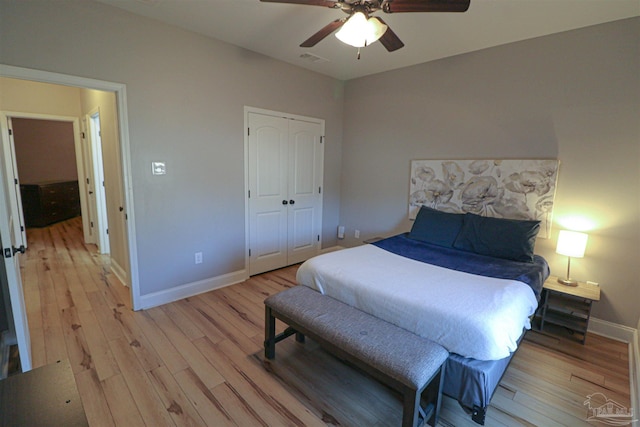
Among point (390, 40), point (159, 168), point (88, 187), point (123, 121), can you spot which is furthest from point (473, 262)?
point (88, 187)

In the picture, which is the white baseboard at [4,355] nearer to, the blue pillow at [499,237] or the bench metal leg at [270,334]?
the bench metal leg at [270,334]

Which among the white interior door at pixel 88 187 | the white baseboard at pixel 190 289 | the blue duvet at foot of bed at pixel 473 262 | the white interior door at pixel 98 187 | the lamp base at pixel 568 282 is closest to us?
the blue duvet at foot of bed at pixel 473 262

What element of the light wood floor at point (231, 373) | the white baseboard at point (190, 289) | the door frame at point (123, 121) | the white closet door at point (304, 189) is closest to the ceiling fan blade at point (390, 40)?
the white closet door at point (304, 189)

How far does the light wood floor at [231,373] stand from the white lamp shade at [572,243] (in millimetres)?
767

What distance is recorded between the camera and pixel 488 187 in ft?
10.3

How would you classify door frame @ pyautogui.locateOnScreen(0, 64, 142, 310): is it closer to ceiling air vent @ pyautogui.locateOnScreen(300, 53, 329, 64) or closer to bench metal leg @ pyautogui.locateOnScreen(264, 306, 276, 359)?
bench metal leg @ pyautogui.locateOnScreen(264, 306, 276, 359)

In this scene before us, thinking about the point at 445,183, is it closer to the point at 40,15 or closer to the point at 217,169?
the point at 217,169

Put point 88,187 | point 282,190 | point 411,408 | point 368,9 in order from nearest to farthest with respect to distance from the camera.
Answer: point 411,408 < point 368,9 < point 282,190 < point 88,187

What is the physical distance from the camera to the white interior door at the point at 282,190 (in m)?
3.59

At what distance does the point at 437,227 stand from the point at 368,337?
190 cm

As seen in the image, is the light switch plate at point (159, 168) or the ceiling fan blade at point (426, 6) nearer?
the ceiling fan blade at point (426, 6)

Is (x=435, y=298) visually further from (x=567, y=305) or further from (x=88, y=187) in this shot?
(x=88, y=187)

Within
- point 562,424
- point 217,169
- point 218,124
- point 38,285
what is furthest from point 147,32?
point 562,424

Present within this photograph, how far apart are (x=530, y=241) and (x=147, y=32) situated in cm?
393
